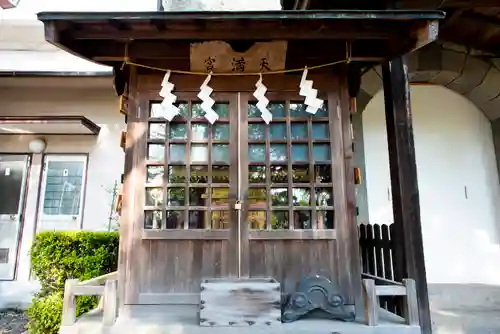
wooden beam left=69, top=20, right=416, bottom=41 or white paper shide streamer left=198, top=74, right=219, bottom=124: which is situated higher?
wooden beam left=69, top=20, right=416, bottom=41

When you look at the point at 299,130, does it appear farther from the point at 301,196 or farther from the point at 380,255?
the point at 380,255

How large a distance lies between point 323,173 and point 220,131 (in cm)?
96

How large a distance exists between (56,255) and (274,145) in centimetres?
322

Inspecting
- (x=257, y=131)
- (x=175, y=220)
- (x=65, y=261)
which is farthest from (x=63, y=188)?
(x=257, y=131)

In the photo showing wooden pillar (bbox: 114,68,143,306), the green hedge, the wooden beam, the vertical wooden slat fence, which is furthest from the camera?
the green hedge

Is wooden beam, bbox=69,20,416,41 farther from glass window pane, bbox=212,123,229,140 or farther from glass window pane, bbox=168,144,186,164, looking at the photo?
glass window pane, bbox=168,144,186,164

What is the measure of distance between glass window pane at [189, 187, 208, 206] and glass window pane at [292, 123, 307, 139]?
90cm

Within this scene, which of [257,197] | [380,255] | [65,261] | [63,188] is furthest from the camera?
[63,188]

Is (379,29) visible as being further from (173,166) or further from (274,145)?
(173,166)

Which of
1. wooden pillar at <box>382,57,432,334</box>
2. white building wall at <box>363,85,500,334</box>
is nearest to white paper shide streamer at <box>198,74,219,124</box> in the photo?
wooden pillar at <box>382,57,432,334</box>

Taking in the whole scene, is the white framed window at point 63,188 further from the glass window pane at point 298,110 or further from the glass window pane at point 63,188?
the glass window pane at point 298,110

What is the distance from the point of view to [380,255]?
10.8ft

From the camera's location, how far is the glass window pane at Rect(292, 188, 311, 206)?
2879mm

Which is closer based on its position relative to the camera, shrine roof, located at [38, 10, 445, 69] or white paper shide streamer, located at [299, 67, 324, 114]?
shrine roof, located at [38, 10, 445, 69]
